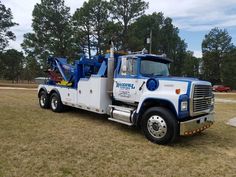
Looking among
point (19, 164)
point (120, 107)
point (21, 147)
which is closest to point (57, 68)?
point (120, 107)

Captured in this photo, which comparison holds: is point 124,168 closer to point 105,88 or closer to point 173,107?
point 173,107

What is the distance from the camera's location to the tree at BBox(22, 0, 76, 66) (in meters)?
39.8

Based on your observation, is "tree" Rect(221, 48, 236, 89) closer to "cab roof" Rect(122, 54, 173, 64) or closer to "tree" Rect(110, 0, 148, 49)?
"tree" Rect(110, 0, 148, 49)

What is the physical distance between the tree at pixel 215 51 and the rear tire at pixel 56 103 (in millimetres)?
64891

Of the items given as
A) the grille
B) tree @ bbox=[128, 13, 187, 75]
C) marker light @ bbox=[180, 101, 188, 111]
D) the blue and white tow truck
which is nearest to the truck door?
Answer: the blue and white tow truck

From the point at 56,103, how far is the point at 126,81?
4.52m

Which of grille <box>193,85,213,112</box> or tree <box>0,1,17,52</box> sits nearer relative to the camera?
grille <box>193,85,213,112</box>

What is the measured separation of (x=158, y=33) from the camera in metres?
65.2

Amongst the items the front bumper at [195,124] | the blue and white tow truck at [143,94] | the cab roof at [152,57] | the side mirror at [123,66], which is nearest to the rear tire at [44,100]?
the blue and white tow truck at [143,94]

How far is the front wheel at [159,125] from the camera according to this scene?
693 cm

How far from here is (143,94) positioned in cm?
772

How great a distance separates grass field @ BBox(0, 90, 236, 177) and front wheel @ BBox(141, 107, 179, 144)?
227mm

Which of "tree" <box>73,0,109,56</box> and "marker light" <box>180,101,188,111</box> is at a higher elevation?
"tree" <box>73,0,109,56</box>

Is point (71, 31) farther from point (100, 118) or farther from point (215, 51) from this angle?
point (215, 51)
